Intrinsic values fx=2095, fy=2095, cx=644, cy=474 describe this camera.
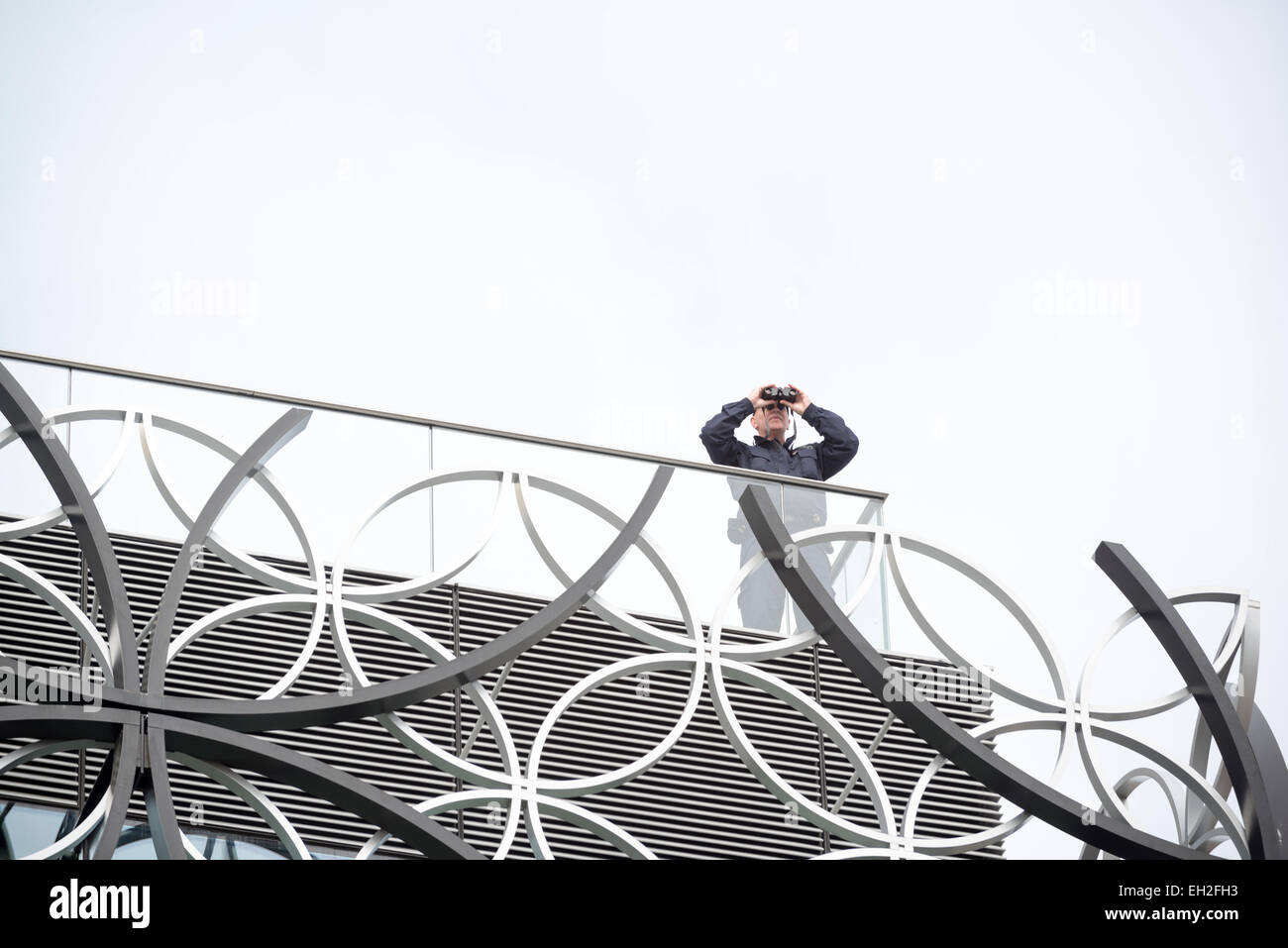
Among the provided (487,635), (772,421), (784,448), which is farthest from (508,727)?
(772,421)

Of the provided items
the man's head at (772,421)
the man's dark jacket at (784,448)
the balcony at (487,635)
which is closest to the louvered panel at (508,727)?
the balcony at (487,635)

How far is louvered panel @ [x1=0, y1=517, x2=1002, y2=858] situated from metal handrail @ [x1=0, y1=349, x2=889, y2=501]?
118 cm

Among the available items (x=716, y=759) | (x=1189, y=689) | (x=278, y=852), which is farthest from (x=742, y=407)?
(x=278, y=852)

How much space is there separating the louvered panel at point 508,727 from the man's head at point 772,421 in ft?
6.92

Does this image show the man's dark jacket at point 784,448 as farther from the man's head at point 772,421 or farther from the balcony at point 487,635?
the balcony at point 487,635

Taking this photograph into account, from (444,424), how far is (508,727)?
7.38ft

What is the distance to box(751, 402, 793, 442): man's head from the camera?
685 inches

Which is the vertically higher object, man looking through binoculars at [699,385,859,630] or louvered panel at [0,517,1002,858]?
man looking through binoculars at [699,385,859,630]

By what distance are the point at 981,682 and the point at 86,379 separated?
6620mm

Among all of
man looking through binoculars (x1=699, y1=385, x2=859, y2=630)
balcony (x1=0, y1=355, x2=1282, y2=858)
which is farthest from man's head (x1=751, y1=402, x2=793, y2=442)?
balcony (x1=0, y1=355, x2=1282, y2=858)

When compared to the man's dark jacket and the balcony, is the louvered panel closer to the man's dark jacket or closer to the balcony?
the balcony
